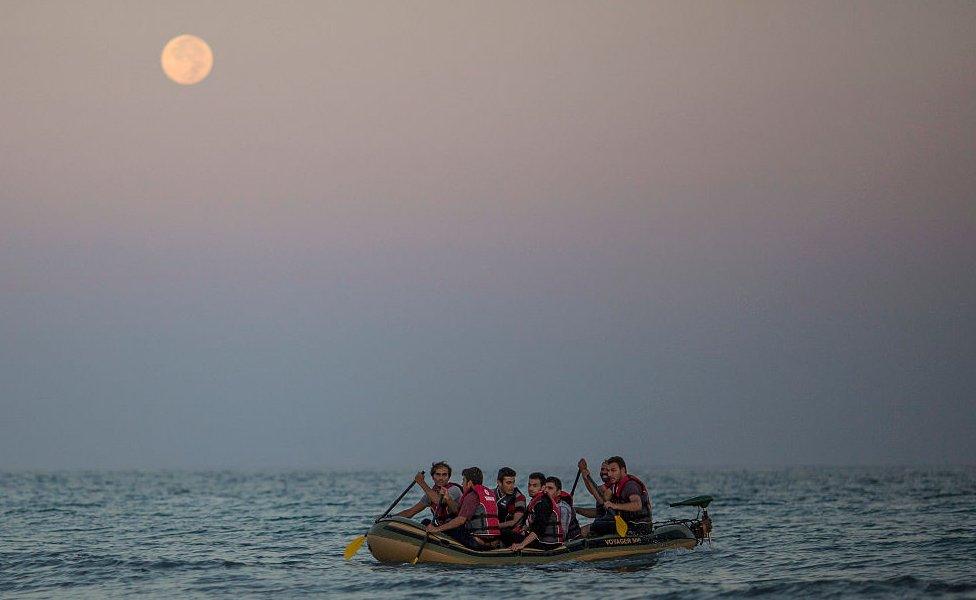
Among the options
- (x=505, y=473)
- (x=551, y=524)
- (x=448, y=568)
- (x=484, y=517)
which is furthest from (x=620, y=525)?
(x=448, y=568)

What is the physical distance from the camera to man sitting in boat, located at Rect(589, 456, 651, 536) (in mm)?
22719

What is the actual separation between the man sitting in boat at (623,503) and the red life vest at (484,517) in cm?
231

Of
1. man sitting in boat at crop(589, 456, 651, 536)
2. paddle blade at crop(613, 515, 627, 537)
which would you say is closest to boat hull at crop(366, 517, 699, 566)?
paddle blade at crop(613, 515, 627, 537)

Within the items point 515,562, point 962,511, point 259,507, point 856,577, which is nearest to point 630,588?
point 515,562

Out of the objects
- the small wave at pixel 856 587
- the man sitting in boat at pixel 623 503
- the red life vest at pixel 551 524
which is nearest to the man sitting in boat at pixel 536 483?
the red life vest at pixel 551 524

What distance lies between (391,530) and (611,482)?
4.55 meters

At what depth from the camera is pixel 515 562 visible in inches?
845

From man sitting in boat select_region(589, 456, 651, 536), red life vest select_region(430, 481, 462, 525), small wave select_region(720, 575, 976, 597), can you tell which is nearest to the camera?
small wave select_region(720, 575, 976, 597)

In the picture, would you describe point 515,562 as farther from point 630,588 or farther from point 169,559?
point 169,559

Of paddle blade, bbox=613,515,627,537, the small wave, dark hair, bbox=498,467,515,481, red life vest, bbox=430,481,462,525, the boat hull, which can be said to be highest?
dark hair, bbox=498,467,515,481

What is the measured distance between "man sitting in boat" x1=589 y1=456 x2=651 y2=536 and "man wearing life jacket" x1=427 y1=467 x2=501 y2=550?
2344 millimetres

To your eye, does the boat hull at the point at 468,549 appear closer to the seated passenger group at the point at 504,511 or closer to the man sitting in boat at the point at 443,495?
the seated passenger group at the point at 504,511

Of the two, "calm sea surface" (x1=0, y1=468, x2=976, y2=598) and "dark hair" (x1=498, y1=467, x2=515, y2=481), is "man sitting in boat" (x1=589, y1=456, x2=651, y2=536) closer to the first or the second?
"calm sea surface" (x1=0, y1=468, x2=976, y2=598)

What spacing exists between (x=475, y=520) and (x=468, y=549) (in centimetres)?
59
